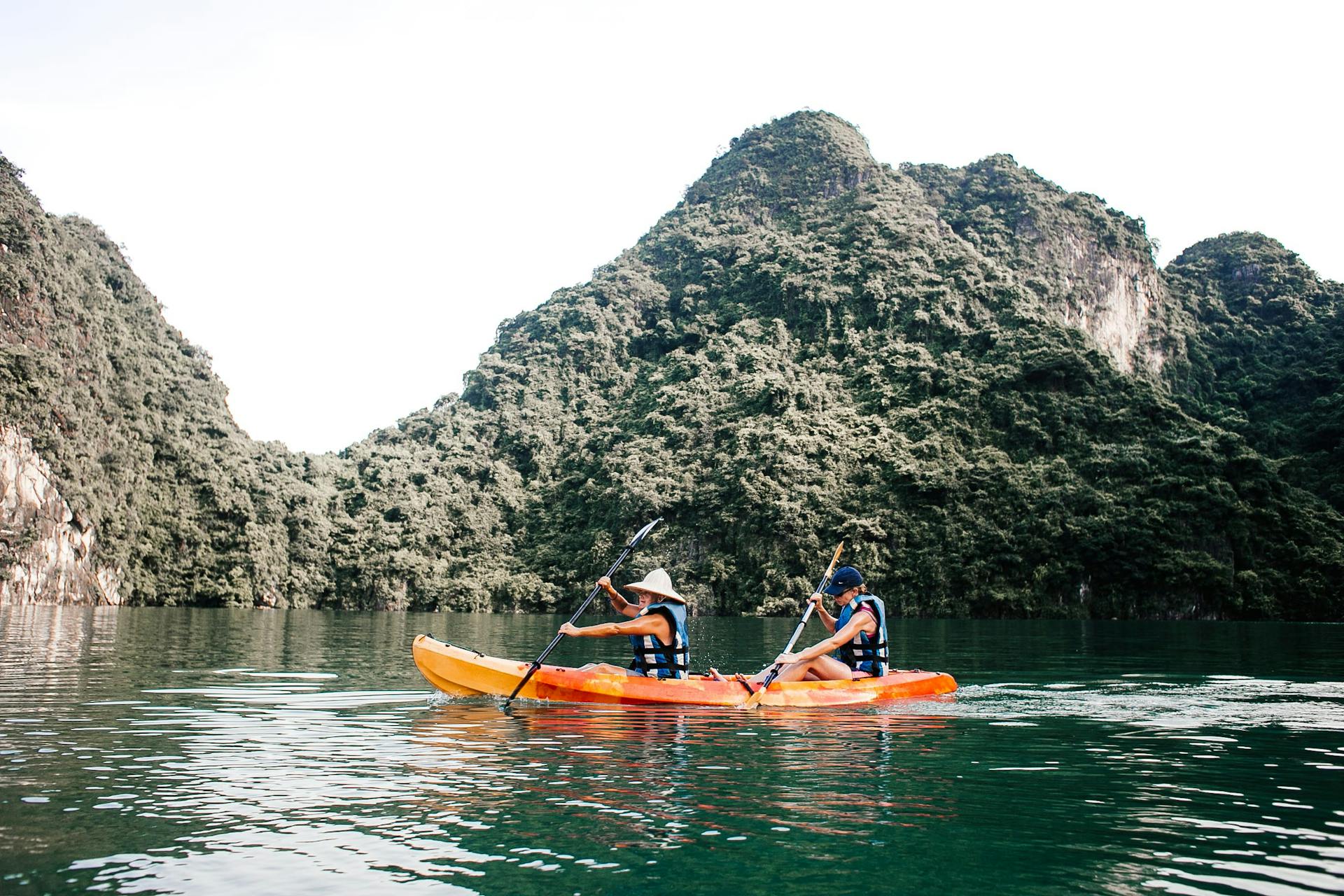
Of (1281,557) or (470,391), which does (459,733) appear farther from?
(470,391)

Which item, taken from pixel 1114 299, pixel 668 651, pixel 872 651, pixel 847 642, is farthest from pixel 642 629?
pixel 1114 299

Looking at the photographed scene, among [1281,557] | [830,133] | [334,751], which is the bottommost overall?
[334,751]

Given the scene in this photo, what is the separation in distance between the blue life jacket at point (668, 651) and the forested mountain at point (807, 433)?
45.1 meters

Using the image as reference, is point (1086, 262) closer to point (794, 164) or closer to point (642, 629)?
point (794, 164)

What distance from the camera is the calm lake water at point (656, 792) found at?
17.2 feet

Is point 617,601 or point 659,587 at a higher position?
point 659,587

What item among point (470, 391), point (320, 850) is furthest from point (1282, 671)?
→ point (470, 391)

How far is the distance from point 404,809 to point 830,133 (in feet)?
389

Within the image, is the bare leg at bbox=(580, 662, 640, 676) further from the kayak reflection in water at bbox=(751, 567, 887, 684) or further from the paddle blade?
the kayak reflection in water at bbox=(751, 567, 887, 684)

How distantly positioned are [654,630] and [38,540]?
164ft

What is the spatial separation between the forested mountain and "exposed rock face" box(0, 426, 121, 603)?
1.55m

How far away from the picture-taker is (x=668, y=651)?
12.0 m

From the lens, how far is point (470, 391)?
9681 cm

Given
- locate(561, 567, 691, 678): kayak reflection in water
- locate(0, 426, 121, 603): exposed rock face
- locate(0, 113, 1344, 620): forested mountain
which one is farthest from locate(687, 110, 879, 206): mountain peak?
locate(561, 567, 691, 678): kayak reflection in water
